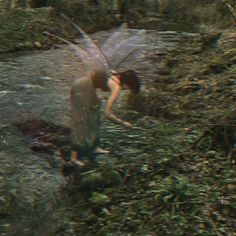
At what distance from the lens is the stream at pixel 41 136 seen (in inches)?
216

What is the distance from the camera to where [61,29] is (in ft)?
37.3

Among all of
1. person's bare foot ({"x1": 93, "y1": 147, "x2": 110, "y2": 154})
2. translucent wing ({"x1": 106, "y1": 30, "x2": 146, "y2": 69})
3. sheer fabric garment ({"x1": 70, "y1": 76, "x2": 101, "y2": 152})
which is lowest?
person's bare foot ({"x1": 93, "y1": 147, "x2": 110, "y2": 154})

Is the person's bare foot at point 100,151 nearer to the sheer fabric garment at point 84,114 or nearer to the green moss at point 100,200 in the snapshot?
the sheer fabric garment at point 84,114

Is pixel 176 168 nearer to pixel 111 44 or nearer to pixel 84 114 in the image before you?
pixel 84 114

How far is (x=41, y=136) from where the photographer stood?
695 cm

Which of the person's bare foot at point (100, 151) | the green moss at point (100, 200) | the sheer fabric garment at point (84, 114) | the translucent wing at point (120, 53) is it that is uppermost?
the translucent wing at point (120, 53)

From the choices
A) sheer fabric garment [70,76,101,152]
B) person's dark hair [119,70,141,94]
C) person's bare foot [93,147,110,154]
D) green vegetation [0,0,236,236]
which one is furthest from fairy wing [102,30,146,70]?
green vegetation [0,0,236,236]

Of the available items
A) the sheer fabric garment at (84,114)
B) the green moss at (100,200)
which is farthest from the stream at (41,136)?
the sheer fabric garment at (84,114)

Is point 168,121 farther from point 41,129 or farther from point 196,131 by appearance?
point 41,129

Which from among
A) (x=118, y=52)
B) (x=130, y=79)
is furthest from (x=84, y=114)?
(x=118, y=52)

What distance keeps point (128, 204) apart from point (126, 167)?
621 mm

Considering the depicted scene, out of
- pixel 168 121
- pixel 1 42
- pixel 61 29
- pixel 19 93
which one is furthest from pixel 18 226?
pixel 61 29

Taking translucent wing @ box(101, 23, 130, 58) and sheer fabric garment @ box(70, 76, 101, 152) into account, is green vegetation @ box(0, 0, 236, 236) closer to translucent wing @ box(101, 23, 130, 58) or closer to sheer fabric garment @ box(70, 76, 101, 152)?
sheer fabric garment @ box(70, 76, 101, 152)

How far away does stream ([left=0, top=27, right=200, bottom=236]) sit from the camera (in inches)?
216
